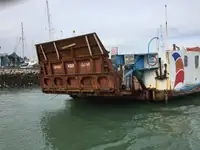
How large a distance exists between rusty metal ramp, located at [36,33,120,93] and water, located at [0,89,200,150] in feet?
3.98

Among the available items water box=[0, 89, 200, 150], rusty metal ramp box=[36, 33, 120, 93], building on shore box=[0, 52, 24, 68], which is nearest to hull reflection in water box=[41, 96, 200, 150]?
water box=[0, 89, 200, 150]

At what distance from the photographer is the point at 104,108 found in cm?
1208

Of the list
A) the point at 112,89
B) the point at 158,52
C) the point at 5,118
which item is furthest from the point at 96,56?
the point at 5,118

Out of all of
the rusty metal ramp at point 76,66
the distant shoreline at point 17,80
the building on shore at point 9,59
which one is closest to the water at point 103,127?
the rusty metal ramp at point 76,66

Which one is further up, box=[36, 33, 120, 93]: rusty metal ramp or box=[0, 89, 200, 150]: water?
box=[36, 33, 120, 93]: rusty metal ramp

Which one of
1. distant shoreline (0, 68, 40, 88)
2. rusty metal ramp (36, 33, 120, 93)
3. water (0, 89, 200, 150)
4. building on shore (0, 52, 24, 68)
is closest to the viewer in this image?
water (0, 89, 200, 150)

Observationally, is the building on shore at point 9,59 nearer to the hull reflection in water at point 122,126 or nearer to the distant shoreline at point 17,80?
the distant shoreline at point 17,80

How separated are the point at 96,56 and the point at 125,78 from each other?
77.2 inches

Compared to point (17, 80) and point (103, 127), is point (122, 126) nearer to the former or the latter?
point (103, 127)

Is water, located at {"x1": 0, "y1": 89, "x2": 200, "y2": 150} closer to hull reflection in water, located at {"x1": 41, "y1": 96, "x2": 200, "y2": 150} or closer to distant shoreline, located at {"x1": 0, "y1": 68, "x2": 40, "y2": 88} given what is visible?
hull reflection in water, located at {"x1": 41, "y1": 96, "x2": 200, "y2": 150}

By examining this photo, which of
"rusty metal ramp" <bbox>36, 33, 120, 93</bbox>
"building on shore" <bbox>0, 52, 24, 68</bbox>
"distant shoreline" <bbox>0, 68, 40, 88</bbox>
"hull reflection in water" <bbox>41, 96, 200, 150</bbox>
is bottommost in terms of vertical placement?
"hull reflection in water" <bbox>41, 96, 200, 150</bbox>

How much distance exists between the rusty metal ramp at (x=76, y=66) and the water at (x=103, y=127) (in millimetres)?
1212

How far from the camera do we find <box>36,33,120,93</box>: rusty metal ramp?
1029 centimetres

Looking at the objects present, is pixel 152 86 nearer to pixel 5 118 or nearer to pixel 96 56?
pixel 96 56
